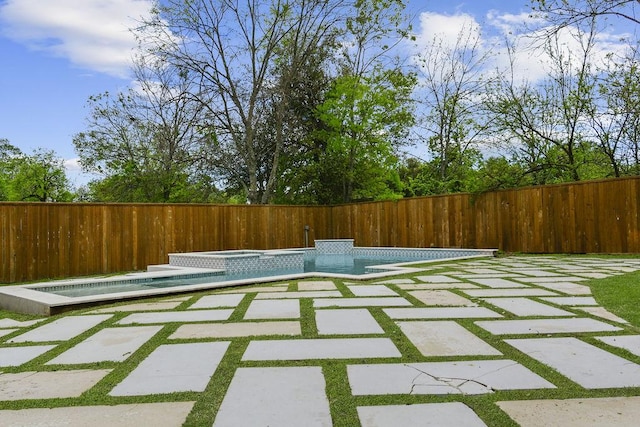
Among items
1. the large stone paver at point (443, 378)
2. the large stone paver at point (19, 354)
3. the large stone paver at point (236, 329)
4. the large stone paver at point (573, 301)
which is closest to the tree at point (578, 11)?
the large stone paver at point (573, 301)

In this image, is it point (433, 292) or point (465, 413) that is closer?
point (465, 413)

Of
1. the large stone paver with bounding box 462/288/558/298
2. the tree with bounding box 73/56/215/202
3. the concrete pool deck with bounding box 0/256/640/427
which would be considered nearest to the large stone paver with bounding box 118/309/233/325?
the concrete pool deck with bounding box 0/256/640/427

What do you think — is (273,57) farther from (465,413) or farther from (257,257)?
(465,413)

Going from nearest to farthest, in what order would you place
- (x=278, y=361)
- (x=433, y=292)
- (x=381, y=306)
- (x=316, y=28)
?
1. (x=278, y=361)
2. (x=381, y=306)
3. (x=433, y=292)
4. (x=316, y=28)

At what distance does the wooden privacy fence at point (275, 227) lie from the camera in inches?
315

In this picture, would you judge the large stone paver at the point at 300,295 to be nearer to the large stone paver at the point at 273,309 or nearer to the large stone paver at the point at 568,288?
the large stone paver at the point at 273,309

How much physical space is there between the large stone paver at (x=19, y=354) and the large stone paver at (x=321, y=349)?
1.22m

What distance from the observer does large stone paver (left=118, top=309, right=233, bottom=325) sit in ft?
10.4

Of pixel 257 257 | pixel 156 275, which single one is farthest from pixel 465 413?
pixel 257 257

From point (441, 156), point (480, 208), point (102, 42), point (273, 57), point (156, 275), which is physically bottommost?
point (156, 275)

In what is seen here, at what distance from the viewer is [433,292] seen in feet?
13.8

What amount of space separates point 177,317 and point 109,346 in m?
0.78

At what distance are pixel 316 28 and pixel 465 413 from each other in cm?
1529

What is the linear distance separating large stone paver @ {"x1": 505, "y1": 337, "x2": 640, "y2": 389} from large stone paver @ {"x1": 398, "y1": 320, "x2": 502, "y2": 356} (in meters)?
0.21
